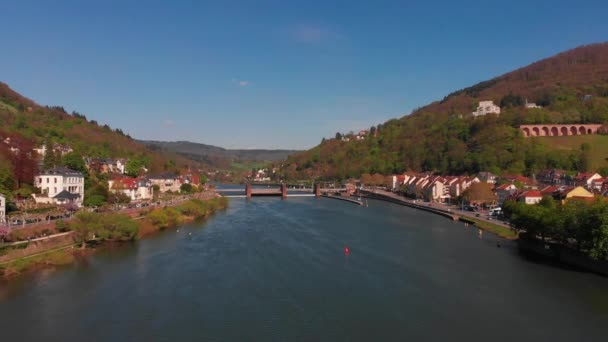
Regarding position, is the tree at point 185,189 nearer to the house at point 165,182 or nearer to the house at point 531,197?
the house at point 165,182

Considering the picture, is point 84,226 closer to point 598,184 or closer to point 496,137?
point 598,184

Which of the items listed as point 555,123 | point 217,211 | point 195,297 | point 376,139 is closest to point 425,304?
point 195,297

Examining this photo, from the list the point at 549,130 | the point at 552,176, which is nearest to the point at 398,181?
the point at 549,130

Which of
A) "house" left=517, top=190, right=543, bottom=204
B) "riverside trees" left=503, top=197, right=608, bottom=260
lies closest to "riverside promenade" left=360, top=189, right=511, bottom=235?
"house" left=517, top=190, right=543, bottom=204

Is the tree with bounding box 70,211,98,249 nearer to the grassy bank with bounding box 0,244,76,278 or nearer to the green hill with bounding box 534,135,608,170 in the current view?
the grassy bank with bounding box 0,244,76,278

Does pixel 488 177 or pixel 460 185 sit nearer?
pixel 460 185

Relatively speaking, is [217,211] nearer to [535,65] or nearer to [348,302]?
[348,302]
